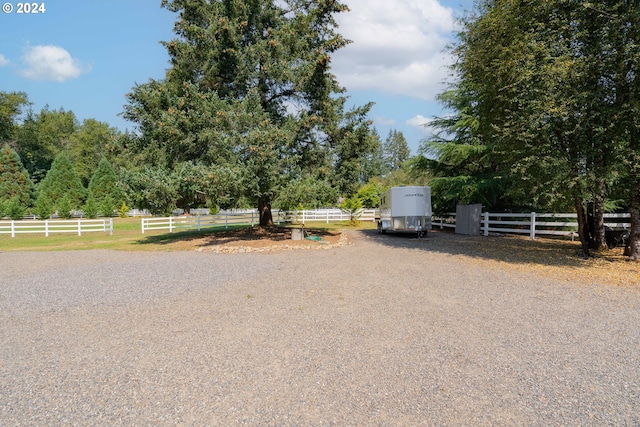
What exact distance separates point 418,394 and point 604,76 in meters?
9.75

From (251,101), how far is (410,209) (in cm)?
815

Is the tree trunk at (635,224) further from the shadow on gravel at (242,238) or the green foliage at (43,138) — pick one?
the green foliage at (43,138)

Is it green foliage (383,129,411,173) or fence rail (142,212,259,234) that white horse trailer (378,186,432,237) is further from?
green foliage (383,129,411,173)

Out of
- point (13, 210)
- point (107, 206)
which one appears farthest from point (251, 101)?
point (107, 206)

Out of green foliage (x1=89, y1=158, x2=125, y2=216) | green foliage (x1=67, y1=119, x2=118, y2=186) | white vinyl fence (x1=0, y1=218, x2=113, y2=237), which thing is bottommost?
white vinyl fence (x1=0, y1=218, x2=113, y2=237)

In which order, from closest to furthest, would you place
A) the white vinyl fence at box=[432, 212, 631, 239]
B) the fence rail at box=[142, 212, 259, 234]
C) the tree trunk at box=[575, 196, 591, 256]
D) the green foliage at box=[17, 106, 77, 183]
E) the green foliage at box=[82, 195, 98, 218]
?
the tree trunk at box=[575, 196, 591, 256] < the white vinyl fence at box=[432, 212, 631, 239] < the fence rail at box=[142, 212, 259, 234] < the green foliage at box=[82, 195, 98, 218] < the green foliage at box=[17, 106, 77, 183]

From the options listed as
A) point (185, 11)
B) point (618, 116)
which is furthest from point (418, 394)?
point (185, 11)

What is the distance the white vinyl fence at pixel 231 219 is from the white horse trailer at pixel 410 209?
10.8 m

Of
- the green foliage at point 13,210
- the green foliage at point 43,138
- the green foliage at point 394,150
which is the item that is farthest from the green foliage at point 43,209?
the green foliage at point 394,150

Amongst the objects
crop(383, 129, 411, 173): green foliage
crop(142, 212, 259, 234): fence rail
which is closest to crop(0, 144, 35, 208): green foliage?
crop(142, 212, 259, 234): fence rail

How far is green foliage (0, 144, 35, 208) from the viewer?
3966 centimetres

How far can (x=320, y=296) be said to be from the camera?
6324mm

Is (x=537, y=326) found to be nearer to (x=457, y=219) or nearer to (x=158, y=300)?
(x=158, y=300)

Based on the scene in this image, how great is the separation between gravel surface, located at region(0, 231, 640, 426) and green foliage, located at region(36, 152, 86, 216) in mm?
41803
